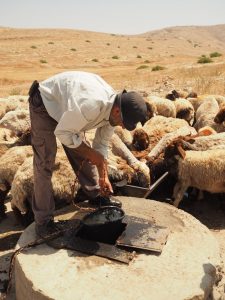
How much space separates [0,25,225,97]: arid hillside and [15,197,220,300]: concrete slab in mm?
13776

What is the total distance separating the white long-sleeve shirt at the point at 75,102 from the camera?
13.8 ft

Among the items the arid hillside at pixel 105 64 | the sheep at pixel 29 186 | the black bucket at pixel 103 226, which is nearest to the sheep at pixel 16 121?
the sheep at pixel 29 186

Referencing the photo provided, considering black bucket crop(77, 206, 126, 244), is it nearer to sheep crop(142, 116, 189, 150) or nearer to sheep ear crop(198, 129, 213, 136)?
sheep crop(142, 116, 189, 150)

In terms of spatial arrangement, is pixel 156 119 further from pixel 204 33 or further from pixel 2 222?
pixel 204 33

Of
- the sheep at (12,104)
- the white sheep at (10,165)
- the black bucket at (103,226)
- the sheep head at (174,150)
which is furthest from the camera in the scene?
the sheep at (12,104)

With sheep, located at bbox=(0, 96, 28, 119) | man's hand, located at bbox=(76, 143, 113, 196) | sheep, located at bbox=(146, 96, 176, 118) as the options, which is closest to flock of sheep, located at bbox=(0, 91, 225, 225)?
man's hand, located at bbox=(76, 143, 113, 196)

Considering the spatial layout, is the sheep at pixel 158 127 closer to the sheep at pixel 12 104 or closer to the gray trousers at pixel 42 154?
the gray trousers at pixel 42 154

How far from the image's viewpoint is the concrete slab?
4.05 meters

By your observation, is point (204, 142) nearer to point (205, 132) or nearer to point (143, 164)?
point (205, 132)

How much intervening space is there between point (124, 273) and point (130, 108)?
5.67 ft

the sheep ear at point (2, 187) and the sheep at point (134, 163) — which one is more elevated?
the sheep at point (134, 163)

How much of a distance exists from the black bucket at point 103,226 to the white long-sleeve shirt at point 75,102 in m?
1.05

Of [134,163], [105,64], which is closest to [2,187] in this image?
[134,163]

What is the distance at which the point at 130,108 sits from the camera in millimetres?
4289
